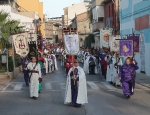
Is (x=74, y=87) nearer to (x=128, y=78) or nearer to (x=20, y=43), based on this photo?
(x=128, y=78)

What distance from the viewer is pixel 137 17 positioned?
27.3m

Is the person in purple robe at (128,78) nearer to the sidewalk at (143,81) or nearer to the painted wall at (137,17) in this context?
the sidewalk at (143,81)

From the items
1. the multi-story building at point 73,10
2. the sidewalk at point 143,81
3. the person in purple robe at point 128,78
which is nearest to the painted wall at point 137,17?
the sidewalk at point 143,81

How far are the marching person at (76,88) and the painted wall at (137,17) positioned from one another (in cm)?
1286

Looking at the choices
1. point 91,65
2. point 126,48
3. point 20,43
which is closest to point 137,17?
point 91,65

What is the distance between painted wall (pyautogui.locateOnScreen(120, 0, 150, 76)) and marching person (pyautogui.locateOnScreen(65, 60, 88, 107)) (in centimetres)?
1286

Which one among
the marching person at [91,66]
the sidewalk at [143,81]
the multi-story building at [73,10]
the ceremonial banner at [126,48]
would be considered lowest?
the sidewalk at [143,81]

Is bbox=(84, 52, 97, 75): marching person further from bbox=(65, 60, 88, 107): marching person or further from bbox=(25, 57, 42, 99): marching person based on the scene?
bbox=(65, 60, 88, 107): marching person

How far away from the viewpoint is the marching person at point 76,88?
12.4 m

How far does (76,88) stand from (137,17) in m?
16.0

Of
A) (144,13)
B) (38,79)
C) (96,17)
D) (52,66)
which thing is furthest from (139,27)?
(96,17)

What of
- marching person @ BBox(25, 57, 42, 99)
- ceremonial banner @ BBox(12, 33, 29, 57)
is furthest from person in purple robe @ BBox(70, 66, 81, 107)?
ceremonial banner @ BBox(12, 33, 29, 57)

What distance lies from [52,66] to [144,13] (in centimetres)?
802

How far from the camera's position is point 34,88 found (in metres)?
14.2
